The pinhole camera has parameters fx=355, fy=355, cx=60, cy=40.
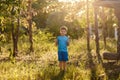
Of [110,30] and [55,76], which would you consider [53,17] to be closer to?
[110,30]

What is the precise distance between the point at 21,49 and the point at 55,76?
1440 centimetres

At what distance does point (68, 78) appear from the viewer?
9.70 metres

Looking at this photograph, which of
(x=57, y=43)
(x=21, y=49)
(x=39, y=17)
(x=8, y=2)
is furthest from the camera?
(x=39, y=17)

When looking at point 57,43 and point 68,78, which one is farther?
point 57,43

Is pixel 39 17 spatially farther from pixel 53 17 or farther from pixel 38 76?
pixel 38 76

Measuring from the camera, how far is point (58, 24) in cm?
4006

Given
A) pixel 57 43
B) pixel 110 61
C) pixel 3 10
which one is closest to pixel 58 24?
pixel 110 61

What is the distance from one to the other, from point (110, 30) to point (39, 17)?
916 centimetres

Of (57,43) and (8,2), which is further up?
(8,2)

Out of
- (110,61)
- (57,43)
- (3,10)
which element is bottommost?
(110,61)

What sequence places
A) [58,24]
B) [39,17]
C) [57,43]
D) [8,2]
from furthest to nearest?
[39,17] → [58,24] → [57,43] → [8,2]

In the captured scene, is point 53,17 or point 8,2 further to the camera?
point 53,17

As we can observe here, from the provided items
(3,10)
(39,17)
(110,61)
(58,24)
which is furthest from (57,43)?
(39,17)

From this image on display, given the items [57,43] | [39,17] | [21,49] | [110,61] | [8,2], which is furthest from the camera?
[39,17]
